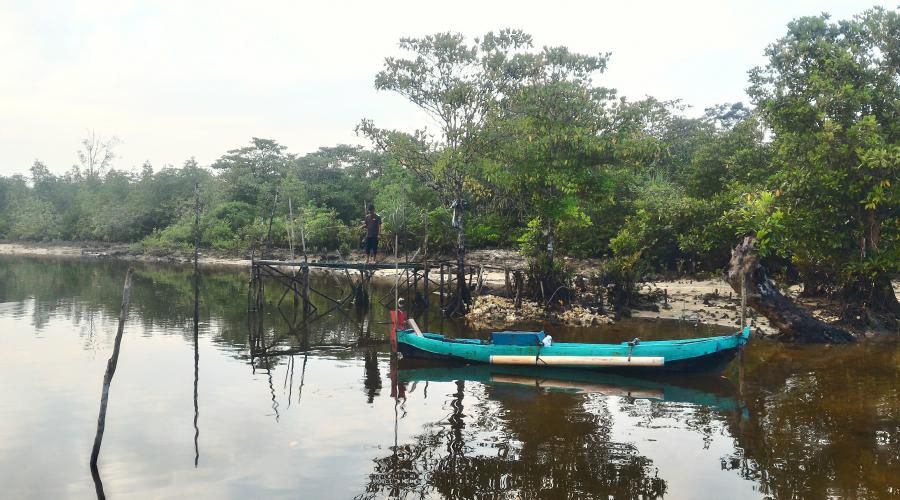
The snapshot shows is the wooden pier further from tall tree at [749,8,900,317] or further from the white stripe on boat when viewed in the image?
tall tree at [749,8,900,317]

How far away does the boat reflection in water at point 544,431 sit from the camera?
9.58 meters

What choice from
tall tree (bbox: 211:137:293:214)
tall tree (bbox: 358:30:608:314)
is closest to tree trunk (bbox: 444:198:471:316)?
tall tree (bbox: 358:30:608:314)

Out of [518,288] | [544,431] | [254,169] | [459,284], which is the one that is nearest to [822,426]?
[544,431]

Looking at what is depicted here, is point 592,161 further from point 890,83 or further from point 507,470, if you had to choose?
point 507,470

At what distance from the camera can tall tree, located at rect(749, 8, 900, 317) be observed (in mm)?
19000

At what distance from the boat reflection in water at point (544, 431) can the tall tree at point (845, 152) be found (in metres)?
7.90

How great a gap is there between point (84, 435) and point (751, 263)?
638 inches

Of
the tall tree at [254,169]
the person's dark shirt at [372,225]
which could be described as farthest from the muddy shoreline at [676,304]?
the tall tree at [254,169]

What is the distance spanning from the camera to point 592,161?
25047 mm

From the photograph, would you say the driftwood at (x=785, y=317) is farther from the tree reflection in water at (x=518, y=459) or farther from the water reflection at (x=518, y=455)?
the tree reflection in water at (x=518, y=459)

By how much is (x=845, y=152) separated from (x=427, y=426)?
1449 cm

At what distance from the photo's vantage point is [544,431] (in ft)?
39.3

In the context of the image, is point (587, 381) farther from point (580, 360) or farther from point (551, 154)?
point (551, 154)

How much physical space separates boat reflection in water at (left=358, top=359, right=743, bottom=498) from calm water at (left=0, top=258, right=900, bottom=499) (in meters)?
0.05
